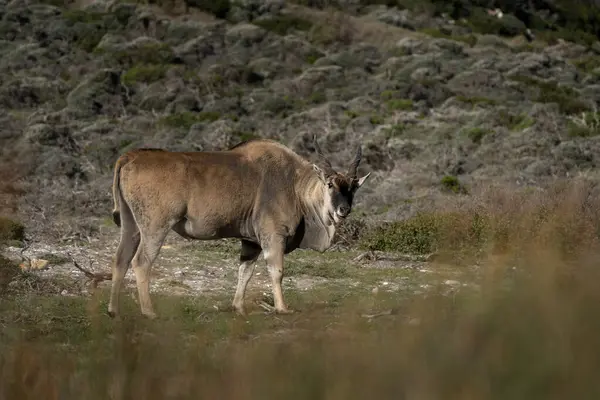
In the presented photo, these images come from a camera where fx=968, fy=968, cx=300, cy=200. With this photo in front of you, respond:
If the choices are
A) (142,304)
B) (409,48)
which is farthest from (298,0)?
(142,304)

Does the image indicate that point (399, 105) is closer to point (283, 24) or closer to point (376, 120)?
point (376, 120)

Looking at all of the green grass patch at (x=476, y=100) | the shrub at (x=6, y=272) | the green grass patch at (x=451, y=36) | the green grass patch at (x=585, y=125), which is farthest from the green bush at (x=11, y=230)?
the green grass patch at (x=451, y=36)

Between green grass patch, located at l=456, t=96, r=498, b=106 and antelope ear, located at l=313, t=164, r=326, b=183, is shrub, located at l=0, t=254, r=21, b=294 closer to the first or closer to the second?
antelope ear, located at l=313, t=164, r=326, b=183

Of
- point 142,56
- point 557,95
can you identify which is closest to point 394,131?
point 557,95

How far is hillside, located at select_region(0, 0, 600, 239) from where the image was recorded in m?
26.7

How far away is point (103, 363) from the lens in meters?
4.53

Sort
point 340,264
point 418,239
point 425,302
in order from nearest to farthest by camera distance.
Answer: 1. point 425,302
2. point 340,264
3. point 418,239

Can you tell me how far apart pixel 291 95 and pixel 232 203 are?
3513cm

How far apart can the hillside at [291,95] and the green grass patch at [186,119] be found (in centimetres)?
11

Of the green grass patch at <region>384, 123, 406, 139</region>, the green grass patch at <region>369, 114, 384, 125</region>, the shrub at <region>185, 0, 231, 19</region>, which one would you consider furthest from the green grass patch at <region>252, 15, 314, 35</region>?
the green grass patch at <region>384, 123, 406, 139</region>

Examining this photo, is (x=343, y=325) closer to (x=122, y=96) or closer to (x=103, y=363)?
(x=103, y=363)

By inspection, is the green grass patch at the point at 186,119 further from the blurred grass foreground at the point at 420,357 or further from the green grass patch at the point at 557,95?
the blurred grass foreground at the point at 420,357

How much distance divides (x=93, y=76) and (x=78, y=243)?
29.3 metres

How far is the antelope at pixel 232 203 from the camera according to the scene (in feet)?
34.1
